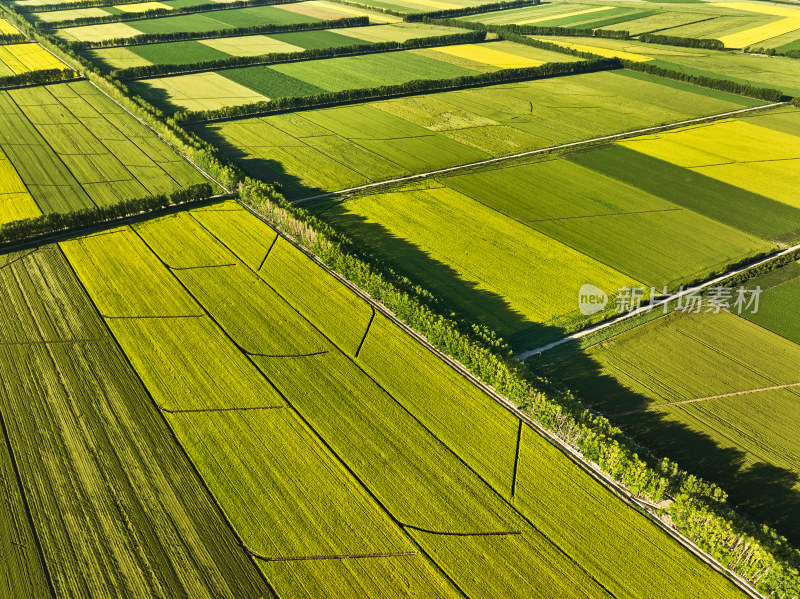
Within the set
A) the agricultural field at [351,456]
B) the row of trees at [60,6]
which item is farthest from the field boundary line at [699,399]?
the row of trees at [60,6]

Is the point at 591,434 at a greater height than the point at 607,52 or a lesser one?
lesser

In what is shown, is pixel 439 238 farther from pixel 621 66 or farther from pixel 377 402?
pixel 621 66

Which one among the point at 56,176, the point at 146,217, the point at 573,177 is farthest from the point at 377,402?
the point at 56,176

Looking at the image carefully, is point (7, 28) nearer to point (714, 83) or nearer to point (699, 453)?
point (714, 83)

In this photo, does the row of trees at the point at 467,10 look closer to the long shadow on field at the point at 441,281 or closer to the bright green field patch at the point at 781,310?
the long shadow on field at the point at 441,281

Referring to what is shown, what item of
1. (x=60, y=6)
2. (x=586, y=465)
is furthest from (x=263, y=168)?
(x=60, y=6)

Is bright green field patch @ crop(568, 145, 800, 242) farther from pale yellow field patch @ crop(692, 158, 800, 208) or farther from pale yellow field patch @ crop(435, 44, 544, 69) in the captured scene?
pale yellow field patch @ crop(435, 44, 544, 69)
